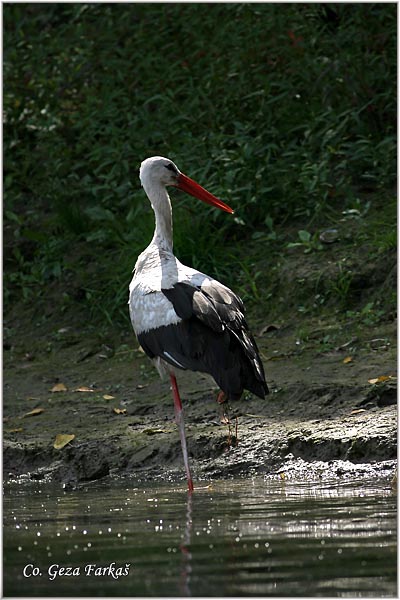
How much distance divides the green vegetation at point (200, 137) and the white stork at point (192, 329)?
7.39 ft

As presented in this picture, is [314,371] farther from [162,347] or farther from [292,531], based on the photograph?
[292,531]

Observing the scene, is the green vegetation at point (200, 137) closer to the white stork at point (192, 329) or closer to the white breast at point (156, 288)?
the white breast at point (156, 288)

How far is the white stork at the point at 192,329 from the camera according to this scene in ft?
21.0

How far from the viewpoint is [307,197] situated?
389 inches

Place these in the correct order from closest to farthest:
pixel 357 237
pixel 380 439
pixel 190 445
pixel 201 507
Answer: pixel 201 507
pixel 380 439
pixel 190 445
pixel 357 237

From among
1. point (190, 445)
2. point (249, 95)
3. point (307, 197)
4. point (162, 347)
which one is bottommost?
point (190, 445)

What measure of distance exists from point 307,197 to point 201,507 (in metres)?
4.81

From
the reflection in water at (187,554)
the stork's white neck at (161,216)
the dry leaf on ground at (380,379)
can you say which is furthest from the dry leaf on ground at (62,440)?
the dry leaf on ground at (380,379)

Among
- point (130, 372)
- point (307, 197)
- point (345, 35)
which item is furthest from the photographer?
point (345, 35)

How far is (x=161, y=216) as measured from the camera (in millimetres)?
7688

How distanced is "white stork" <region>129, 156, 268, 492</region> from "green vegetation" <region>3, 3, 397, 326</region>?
2.25 meters

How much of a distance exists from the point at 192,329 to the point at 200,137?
177 inches

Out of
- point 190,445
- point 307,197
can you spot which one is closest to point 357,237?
point 307,197

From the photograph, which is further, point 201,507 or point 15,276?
point 15,276
